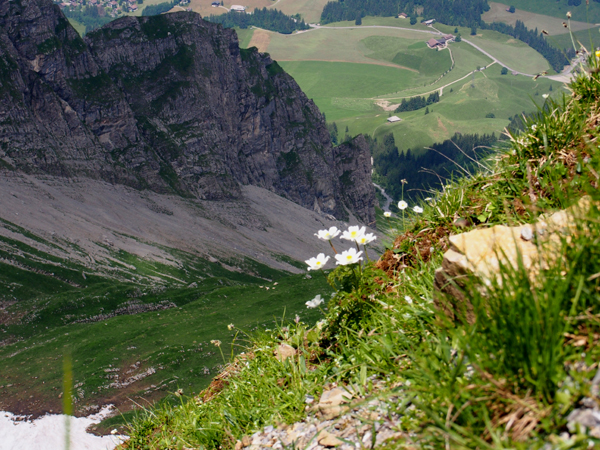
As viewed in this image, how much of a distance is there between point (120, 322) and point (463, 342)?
97708mm

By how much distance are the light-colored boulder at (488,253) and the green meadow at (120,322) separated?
38.8 m

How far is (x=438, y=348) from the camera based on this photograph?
4.42 m

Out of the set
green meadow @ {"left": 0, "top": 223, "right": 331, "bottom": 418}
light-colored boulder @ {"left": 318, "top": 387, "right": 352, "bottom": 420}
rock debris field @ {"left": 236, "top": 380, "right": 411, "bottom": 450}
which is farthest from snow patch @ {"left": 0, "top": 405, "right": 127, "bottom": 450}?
Answer: light-colored boulder @ {"left": 318, "top": 387, "right": 352, "bottom": 420}

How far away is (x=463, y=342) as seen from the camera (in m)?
3.90

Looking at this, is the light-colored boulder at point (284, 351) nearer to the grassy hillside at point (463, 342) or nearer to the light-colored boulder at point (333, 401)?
the grassy hillside at point (463, 342)

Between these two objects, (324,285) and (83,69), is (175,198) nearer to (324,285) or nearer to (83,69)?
(83,69)

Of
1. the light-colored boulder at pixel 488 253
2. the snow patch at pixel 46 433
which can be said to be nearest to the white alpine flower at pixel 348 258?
the light-colored boulder at pixel 488 253

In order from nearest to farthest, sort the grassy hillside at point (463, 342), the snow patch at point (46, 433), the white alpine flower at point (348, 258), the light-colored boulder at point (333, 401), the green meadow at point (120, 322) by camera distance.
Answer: the grassy hillside at point (463, 342)
the light-colored boulder at point (333, 401)
the white alpine flower at point (348, 258)
the snow patch at point (46, 433)
the green meadow at point (120, 322)

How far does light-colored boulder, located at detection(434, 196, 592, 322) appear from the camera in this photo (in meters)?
4.33

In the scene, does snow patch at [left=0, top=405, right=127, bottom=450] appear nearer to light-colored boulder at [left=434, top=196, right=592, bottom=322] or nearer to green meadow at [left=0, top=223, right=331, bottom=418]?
green meadow at [left=0, top=223, right=331, bottom=418]

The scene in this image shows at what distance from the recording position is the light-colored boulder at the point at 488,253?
4.33 metres

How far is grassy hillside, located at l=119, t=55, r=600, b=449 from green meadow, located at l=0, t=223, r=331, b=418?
120 ft

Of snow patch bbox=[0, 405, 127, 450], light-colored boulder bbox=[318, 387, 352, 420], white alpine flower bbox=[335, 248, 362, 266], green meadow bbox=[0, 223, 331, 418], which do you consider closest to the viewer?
light-colored boulder bbox=[318, 387, 352, 420]

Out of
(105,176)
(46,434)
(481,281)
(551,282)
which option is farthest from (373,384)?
(105,176)
